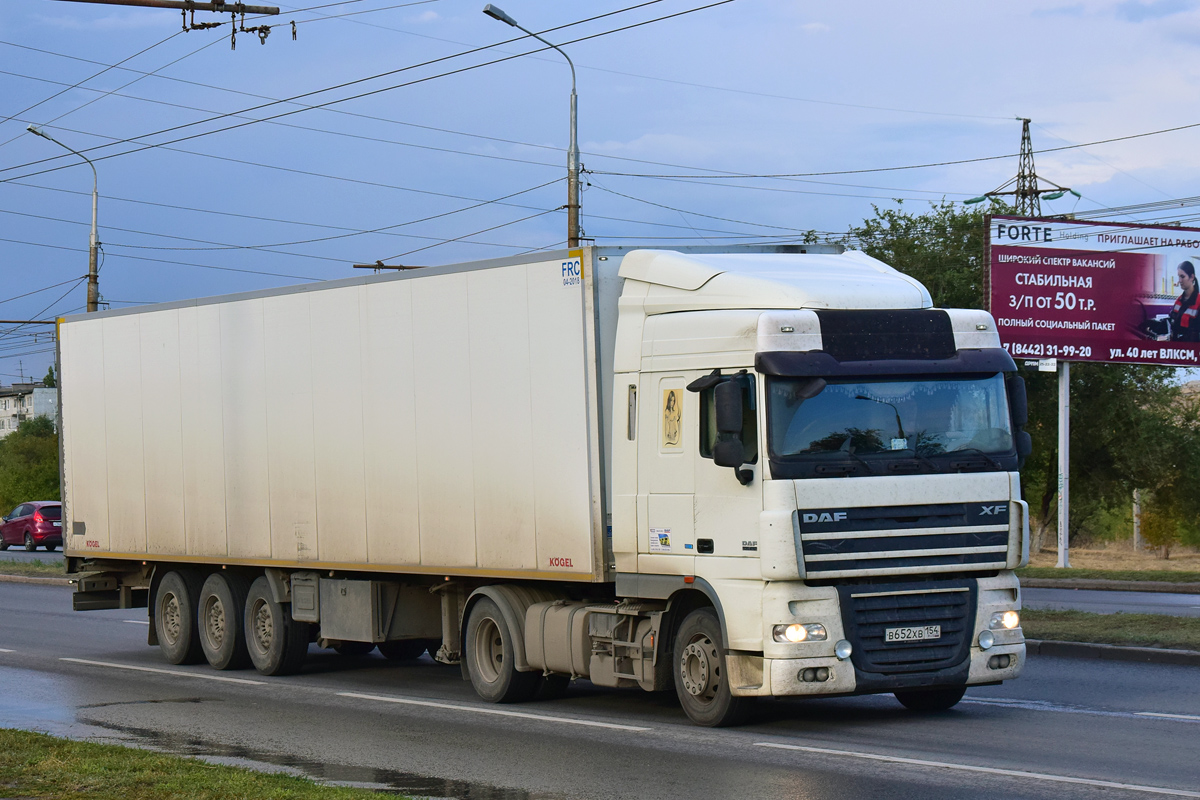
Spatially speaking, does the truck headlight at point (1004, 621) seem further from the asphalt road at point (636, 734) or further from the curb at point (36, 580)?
the curb at point (36, 580)

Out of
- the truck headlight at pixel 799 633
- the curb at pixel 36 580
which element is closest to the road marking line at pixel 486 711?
the truck headlight at pixel 799 633

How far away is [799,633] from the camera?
33.8 feet

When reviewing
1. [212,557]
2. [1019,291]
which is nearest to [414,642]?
[212,557]

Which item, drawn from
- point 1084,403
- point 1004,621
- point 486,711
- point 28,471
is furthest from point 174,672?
point 28,471

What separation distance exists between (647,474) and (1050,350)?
22.6 metres

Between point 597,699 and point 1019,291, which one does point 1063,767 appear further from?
point 1019,291

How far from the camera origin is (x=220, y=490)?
1588 centimetres

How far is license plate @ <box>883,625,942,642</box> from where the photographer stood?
10586mm

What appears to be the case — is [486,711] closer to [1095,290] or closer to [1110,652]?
[1110,652]

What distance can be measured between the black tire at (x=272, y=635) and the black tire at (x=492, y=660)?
2895mm

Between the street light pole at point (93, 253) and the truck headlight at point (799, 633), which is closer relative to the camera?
the truck headlight at point (799, 633)

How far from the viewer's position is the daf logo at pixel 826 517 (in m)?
10.3

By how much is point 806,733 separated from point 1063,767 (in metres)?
2.09

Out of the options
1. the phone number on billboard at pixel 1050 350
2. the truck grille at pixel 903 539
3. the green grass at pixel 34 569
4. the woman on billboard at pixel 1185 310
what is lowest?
the green grass at pixel 34 569
